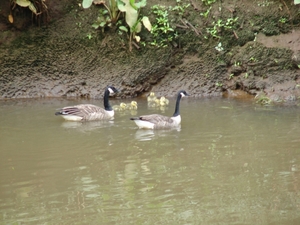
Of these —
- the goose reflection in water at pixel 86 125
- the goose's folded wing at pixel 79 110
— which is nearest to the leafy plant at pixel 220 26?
the goose's folded wing at pixel 79 110

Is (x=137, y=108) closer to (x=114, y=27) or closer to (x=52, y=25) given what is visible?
(x=114, y=27)

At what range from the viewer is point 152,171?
835cm

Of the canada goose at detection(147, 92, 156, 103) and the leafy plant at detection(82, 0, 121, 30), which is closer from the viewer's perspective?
→ the canada goose at detection(147, 92, 156, 103)

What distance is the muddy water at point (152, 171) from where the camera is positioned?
662 cm

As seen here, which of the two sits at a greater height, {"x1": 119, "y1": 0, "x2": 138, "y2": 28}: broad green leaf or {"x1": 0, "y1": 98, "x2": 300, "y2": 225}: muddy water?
{"x1": 119, "y1": 0, "x2": 138, "y2": 28}: broad green leaf

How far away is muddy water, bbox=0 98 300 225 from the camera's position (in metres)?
6.62

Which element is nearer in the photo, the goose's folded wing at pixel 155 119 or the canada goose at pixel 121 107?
the goose's folded wing at pixel 155 119

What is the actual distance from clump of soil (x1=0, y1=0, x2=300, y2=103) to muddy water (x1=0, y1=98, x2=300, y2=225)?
12.0 ft

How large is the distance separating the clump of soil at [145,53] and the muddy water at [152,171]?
12.0 feet

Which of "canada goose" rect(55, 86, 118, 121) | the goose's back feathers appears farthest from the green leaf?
the goose's back feathers

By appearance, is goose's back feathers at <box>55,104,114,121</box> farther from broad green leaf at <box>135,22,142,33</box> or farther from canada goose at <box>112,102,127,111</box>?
broad green leaf at <box>135,22,142,33</box>

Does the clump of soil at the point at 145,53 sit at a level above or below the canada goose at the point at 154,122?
above

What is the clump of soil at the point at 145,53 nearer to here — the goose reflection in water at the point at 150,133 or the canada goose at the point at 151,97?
the canada goose at the point at 151,97

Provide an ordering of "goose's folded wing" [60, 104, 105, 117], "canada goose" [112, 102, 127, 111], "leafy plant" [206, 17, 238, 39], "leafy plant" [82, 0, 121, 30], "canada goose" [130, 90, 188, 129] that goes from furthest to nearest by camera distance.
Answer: "leafy plant" [206, 17, 238, 39]
"leafy plant" [82, 0, 121, 30]
"canada goose" [112, 102, 127, 111]
"goose's folded wing" [60, 104, 105, 117]
"canada goose" [130, 90, 188, 129]
